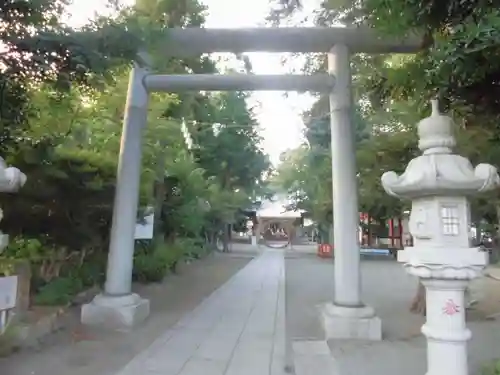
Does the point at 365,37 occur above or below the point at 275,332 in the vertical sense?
above

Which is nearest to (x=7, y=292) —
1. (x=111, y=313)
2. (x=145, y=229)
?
(x=111, y=313)

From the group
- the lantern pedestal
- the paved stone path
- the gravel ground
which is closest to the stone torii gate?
the gravel ground

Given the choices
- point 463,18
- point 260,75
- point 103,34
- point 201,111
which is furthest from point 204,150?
point 463,18

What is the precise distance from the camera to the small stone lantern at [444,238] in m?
3.18

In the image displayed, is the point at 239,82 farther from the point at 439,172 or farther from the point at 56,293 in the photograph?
the point at 439,172

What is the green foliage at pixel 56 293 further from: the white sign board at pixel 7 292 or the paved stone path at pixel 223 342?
the white sign board at pixel 7 292

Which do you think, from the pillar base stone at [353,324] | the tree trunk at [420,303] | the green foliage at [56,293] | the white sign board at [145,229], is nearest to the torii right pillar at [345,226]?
the pillar base stone at [353,324]

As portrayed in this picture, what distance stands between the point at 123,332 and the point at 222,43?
13.5 feet

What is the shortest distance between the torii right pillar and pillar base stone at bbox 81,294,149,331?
265 centimetres

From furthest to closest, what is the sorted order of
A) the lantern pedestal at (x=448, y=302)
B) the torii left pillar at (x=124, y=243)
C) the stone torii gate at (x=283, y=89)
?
the torii left pillar at (x=124, y=243) → the stone torii gate at (x=283, y=89) → the lantern pedestal at (x=448, y=302)

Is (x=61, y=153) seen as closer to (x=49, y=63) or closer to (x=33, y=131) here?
(x=33, y=131)

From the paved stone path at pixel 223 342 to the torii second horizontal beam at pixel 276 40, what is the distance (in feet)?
12.7

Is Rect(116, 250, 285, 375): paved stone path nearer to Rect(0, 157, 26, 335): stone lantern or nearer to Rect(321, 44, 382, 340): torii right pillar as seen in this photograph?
Rect(321, 44, 382, 340): torii right pillar

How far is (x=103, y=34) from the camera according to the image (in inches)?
165
